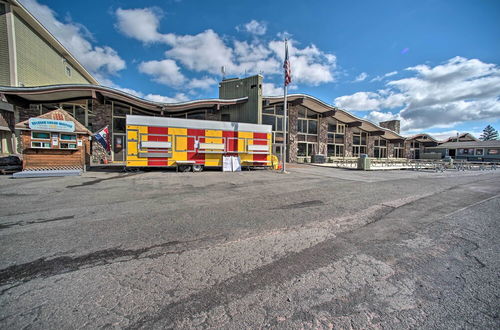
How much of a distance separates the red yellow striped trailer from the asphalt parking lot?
7554mm

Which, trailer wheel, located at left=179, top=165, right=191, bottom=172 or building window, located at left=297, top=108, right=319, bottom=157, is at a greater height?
building window, located at left=297, top=108, right=319, bottom=157

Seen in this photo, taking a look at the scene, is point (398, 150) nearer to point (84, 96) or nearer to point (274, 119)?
point (274, 119)

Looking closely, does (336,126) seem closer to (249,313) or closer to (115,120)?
(115,120)

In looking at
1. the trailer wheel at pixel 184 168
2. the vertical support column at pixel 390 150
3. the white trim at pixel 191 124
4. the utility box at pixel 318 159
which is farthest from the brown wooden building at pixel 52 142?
the vertical support column at pixel 390 150

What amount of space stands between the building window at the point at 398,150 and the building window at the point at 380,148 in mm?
3051

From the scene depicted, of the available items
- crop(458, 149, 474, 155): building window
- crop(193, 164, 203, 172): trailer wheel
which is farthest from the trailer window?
crop(458, 149, 474, 155): building window

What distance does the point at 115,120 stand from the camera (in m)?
19.0

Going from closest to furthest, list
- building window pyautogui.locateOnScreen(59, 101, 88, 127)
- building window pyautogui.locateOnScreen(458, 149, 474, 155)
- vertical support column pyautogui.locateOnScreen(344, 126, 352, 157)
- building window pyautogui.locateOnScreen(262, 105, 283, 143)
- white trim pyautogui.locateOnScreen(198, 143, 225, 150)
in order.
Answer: white trim pyautogui.locateOnScreen(198, 143, 225, 150), building window pyautogui.locateOnScreen(59, 101, 88, 127), building window pyautogui.locateOnScreen(262, 105, 283, 143), vertical support column pyautogui.locateOnScreen(344, 126, 352, 157), building window pyautogui.locateOnScreen(458, 149, 474, 155)

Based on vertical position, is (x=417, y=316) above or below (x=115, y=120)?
below

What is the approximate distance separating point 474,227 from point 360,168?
14645mm

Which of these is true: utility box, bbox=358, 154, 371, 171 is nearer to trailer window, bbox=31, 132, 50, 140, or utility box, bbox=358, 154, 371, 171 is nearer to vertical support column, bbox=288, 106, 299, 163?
vertical support column, bbox=288, 106, 299, 163

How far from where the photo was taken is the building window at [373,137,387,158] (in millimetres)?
33250

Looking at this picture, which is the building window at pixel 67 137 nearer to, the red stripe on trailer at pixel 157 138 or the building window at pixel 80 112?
the red stripe on trailer at pixel 157 138

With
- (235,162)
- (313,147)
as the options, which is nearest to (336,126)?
(313,147)
